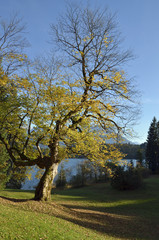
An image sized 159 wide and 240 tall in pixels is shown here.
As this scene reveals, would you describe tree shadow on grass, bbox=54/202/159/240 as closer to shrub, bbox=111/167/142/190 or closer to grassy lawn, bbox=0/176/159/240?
grassy lawn, bbox=0/176/159/240

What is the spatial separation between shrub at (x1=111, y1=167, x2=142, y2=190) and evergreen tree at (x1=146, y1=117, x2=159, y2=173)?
68.8ft

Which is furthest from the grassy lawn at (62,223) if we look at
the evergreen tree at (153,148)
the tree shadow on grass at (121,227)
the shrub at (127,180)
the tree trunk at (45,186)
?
the evergreen tree at (153,148)

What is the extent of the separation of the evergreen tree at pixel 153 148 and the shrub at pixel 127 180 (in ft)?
68.8

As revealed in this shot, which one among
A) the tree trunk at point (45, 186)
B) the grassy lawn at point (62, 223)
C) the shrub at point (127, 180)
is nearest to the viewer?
the grassy lawn at point (62, 223)

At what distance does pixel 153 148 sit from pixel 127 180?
23943mm

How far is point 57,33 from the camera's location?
11711 millimetres

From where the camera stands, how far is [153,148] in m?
45.4

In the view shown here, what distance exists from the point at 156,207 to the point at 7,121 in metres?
15.0

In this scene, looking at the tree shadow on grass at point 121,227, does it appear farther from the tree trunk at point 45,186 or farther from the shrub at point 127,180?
the shrub at point 127,180

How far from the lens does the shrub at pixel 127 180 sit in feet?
81.3

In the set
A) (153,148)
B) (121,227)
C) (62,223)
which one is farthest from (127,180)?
(153,148)

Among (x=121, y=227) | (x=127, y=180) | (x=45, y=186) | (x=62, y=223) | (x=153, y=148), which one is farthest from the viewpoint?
(x=153, y=148)

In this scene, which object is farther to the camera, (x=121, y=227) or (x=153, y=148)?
(x=153, y=148)

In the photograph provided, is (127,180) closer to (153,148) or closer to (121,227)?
(121,227)
